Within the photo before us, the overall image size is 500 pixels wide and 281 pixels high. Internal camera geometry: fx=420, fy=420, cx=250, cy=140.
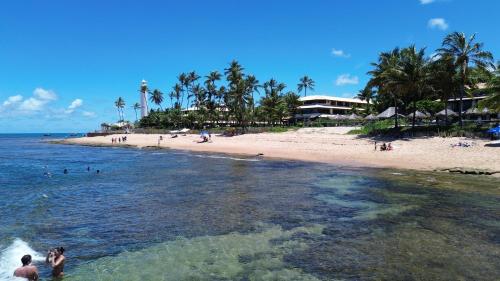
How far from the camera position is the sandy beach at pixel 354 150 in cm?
3347

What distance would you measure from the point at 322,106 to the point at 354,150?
186 ft

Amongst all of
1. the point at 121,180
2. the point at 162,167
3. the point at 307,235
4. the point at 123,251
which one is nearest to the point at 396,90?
the point at 162,167

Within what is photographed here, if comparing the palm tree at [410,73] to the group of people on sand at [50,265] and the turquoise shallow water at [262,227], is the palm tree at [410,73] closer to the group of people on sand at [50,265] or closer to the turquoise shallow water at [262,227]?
the turquoise shallow water at [262,227]

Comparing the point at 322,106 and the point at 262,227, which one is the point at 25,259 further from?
the point at 322,106

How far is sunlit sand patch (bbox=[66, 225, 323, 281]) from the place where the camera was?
444 inches

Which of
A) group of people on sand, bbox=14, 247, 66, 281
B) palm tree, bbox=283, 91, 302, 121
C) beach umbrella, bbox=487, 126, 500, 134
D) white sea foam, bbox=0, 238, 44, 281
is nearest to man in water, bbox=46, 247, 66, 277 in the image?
group of people on sand, bbox=14, 247, 66, 281

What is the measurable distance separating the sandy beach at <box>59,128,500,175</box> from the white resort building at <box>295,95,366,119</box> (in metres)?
31.8

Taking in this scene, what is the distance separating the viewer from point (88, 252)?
1332 centimetres

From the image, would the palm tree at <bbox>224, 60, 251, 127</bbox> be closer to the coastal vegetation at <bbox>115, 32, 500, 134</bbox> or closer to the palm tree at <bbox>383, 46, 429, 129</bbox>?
the coastal vegetation at <bbox>115, 32, 500, 134</bbox>

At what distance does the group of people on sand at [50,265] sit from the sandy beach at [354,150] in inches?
1094

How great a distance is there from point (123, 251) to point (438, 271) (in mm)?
9340

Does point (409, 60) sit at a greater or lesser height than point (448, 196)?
greater

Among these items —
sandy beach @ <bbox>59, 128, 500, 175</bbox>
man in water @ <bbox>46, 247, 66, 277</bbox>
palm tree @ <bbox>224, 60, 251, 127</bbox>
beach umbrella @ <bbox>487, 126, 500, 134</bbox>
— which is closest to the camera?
man in water @ <bbox>46, 247, 66, 277</bbox>

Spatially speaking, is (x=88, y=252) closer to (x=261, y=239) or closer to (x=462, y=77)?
(x=261, y=239)
